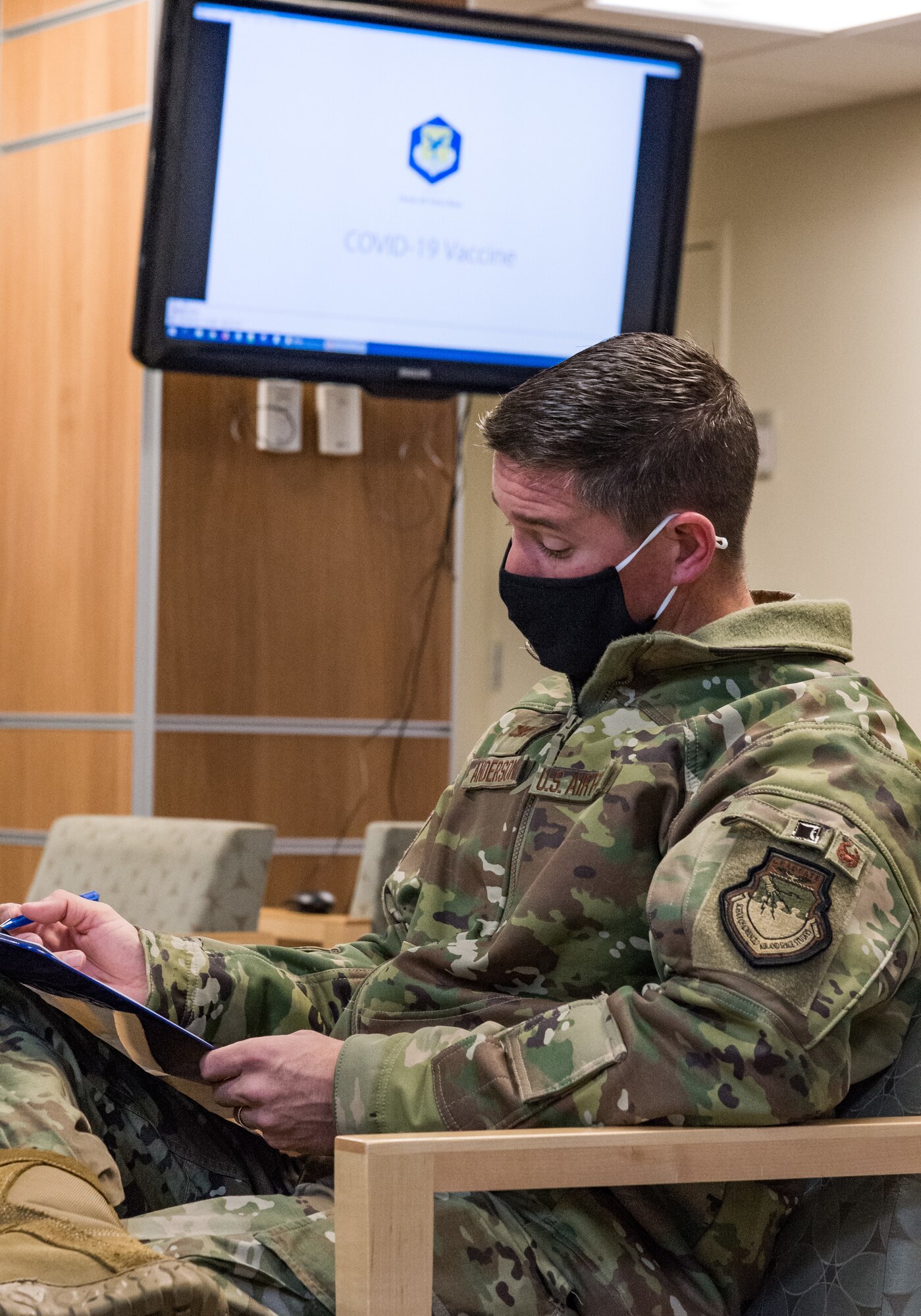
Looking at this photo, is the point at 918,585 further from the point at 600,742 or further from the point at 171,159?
the point at 600,742

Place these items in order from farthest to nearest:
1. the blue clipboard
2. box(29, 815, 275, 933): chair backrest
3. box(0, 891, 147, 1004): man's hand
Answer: box(29, 815, 275, 933): chair backrest
box(0, 891, 147, 1004): man's hand
the blue clipboard

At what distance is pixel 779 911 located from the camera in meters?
1.20

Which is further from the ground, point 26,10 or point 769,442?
point 26,10

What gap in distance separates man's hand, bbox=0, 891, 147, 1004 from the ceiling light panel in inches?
132

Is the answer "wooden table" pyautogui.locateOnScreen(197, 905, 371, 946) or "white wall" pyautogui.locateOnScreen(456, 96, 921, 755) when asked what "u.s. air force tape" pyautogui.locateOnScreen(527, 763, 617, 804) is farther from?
"white wall" pyautogui.locateOnScreen(456, 96, 921, 755)

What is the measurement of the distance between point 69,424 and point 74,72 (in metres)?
0.78

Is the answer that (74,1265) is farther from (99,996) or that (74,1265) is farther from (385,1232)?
(99,996)

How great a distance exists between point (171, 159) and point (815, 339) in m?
2.53

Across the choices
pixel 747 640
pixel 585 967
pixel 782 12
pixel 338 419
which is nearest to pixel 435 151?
pixel 338 419

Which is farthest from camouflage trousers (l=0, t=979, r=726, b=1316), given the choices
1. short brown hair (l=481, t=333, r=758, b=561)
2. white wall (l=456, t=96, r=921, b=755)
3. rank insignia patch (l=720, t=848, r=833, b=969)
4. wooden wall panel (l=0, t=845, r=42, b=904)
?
white wall (l=456, t=96, r=921, b=755)

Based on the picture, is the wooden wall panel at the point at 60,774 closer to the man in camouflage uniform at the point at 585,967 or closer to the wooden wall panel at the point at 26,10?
the wooden wall panel at the point at 26,10

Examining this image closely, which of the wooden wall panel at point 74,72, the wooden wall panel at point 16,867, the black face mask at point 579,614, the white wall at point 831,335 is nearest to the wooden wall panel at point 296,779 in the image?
the wooden wall panel at point 16,867

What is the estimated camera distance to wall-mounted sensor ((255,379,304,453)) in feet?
11.7

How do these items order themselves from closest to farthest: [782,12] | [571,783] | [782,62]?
[571,783] < [782,12] < [782,62]
